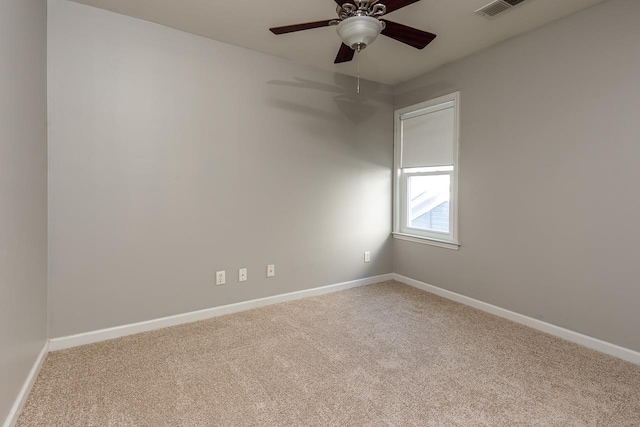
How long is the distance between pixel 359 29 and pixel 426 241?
2549mm

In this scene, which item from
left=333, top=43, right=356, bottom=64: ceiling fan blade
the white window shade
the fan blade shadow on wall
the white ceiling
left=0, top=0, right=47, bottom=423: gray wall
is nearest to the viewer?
left=0, top=0, right=47, bottom=423: gray wall

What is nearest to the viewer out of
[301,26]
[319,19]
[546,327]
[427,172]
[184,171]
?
[301,26]

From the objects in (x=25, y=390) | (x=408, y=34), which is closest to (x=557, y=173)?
(x=408, y=34)

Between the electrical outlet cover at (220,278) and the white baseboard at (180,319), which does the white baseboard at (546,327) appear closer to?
the white baseboard at (180,319)

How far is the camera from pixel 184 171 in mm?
2730

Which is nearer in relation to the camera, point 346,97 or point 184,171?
point 184,171

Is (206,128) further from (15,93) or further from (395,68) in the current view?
(395,68)

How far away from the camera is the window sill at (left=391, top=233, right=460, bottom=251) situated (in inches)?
132

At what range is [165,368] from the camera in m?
2.06

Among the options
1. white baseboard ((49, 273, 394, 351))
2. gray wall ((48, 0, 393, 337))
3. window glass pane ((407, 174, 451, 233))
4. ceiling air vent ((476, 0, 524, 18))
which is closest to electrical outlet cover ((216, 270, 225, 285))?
gray wall ((48, 0, 393, 337))

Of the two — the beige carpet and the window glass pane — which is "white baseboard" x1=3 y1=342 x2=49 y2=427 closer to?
the beige carpet

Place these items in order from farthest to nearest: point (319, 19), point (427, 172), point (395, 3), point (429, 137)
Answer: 1. point (427, 172)
2. point (429, 137)
3. point (319, 19)
4. point (395, 3)

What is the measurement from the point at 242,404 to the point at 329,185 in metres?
2.34

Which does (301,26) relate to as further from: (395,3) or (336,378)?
(336,378)
